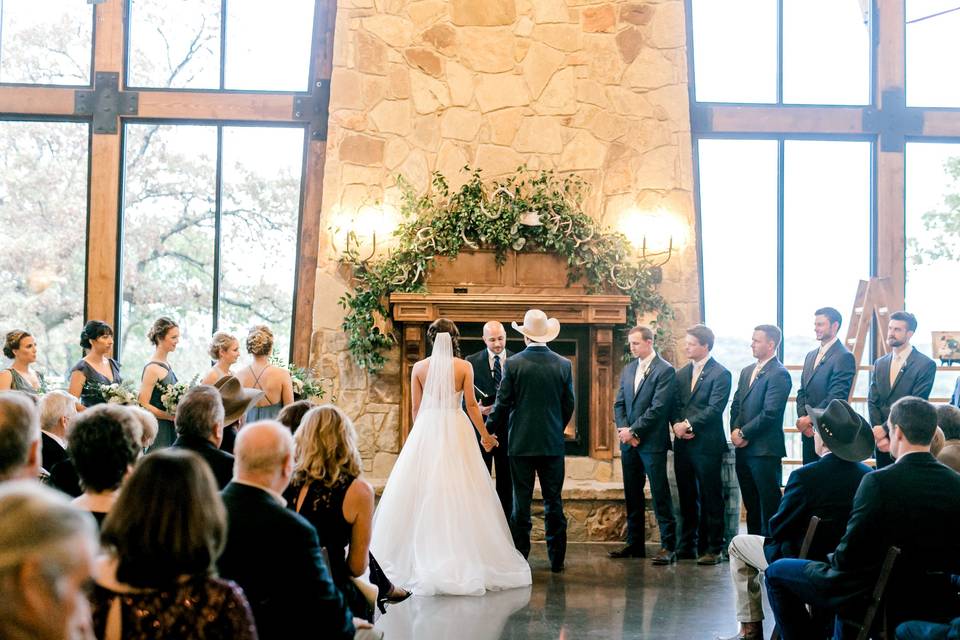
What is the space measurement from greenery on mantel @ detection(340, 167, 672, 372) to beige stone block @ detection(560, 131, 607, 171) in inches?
13.0

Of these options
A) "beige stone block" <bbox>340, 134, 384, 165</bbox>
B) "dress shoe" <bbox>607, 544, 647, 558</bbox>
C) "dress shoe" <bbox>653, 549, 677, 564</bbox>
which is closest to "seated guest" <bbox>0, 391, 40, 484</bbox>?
"dress shoe" <bbox>653, 549, 677, 564</bbox>

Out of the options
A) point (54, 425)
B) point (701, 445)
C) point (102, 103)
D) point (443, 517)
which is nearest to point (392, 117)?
point (102, 103)

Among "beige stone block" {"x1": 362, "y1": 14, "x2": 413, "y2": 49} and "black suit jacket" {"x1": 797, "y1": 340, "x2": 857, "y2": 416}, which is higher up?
"beige stone block" {"x1": 362, "y1": 14, "x2": 413, "y2": 49}

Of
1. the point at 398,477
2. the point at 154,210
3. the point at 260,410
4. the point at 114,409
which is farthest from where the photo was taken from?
the point at 154,210

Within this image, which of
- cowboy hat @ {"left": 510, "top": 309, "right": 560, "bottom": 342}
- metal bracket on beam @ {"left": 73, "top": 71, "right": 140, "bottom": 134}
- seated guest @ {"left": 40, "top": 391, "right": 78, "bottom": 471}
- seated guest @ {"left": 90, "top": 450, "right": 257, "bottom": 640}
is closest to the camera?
seated guest @ {"left": 90, "top": 450, "right": 257, "bottom": 640}

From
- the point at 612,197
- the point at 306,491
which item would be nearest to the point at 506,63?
the point at 612,197

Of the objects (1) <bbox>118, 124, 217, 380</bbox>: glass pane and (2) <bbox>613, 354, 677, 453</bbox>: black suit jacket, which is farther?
(1) <bbox>118, 124, 217, 380</bbox>: glass pane

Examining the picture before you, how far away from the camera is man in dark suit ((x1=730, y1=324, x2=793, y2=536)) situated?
7227 mm

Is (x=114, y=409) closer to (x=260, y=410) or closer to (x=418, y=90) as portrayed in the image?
(x=260, y=410)

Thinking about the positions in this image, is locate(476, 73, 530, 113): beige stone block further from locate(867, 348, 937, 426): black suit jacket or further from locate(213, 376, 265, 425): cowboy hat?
locate(213, 376, 265, 425): cowboy hat

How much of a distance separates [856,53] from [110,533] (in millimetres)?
9326

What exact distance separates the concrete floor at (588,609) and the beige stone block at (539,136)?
3.85 m

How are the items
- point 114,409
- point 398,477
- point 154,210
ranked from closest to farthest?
point 114,409 → point 398,477 → point 154,210

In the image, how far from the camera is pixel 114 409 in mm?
3186
